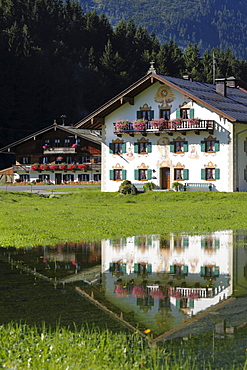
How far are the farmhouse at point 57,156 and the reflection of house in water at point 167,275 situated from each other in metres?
62.2

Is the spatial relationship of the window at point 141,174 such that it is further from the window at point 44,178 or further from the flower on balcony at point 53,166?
the window at point 44,178

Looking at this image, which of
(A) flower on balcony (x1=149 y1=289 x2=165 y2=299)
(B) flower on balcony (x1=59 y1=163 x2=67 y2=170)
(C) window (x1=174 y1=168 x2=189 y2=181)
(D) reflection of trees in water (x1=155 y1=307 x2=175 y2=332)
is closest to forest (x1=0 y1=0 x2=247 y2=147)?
(B) flower on balcony (x1=59 y1=163 x2=67 y2=170)

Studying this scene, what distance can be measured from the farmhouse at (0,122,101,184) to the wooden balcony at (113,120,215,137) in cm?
2795

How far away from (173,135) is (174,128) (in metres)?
1.33

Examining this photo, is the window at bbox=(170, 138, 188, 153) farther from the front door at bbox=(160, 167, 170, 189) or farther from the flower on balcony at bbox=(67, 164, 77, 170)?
the flower on balcony at bbox=(67, 164, 77, 170)

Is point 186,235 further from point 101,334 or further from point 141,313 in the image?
point 101,334

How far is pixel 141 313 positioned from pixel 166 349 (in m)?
1.99

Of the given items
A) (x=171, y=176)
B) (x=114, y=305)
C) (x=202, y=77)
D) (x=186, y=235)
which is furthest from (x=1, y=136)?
(x=114, y=305)

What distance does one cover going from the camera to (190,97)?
1978 inches

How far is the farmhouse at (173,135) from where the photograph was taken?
4975cm

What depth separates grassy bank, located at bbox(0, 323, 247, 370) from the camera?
672 centimetres

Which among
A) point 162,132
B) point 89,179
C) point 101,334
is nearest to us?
point 101,334

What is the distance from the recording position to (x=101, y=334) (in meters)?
7.98

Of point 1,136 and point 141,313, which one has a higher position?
point 1,136
